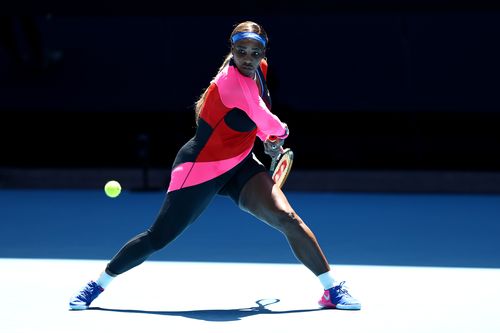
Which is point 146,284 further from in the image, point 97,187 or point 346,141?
point 346,141

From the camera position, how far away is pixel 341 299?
18.9ft

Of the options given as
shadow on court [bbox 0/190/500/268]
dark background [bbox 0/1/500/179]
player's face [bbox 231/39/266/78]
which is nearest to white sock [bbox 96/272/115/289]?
player's face [bbox 231/39/266/78]

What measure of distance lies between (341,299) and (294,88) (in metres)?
9.62

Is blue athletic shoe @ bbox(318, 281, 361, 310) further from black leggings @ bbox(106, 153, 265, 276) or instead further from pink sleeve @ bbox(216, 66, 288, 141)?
pink sleeve @ bbox(216, 66, 288, 141)

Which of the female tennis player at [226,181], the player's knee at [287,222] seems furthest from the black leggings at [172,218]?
the player's knee at [287,222]

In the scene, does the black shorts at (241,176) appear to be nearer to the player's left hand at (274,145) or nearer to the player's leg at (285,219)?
the player's leg at (285,219)

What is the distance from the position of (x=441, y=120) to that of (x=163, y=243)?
978 centimetres

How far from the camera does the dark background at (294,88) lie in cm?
1472

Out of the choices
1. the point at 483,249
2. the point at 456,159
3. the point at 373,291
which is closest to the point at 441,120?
the point at 456,159

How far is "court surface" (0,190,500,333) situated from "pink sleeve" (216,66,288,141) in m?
1.11

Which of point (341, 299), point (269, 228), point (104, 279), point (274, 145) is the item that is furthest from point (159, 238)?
point (269, 228)

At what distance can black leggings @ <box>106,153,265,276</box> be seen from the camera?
5.72 meters

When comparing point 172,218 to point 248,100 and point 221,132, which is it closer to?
→ point 221,132

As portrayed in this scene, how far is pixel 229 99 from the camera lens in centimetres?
561
